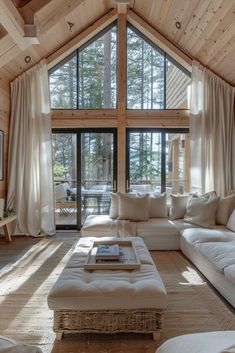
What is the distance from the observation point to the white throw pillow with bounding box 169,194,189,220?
17.1 ft

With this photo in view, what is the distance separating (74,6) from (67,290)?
4.31 metres

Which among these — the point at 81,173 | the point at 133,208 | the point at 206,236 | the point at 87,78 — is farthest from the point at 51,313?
the point at 87,78

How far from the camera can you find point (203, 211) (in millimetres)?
4832

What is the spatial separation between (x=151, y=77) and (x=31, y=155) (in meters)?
2.92

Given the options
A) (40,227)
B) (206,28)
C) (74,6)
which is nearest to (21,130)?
(40,227)

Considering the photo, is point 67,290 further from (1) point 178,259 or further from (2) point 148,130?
(2) point 148,130

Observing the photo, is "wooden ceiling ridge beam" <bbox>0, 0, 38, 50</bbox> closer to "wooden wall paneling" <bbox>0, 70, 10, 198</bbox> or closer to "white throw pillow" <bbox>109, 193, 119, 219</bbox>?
"wooden wall paneling" <bbox>0, 70, 10, 198</bbox>

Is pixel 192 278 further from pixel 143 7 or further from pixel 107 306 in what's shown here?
pixel 143 7

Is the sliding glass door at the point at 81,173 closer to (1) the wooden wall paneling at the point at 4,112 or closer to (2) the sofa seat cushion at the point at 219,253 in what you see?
(1) the wooden wall paneling at the point at 4,112

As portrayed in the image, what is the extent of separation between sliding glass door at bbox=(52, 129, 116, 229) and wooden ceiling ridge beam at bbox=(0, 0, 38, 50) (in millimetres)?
2331

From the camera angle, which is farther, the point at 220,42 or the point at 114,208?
the point at 114,208

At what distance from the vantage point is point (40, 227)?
588cm

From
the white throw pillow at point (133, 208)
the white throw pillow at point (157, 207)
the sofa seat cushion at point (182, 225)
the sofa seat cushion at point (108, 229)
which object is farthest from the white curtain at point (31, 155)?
the sofa seat cushion at point (182, 225)

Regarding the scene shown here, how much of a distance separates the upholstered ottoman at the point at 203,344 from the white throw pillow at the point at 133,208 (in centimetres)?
363
